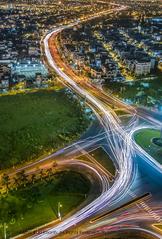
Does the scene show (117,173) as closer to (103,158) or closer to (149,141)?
(103,158)

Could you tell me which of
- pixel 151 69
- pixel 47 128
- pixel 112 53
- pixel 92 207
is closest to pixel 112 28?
pixel 112 53

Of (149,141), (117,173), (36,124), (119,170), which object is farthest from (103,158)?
(36,124)

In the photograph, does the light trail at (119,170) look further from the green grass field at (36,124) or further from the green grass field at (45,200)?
the green grass field at (36,124)

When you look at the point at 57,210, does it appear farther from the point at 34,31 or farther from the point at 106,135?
the point at 34,31

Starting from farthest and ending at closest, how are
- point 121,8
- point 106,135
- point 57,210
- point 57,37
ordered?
point 121,8, point 57,37, point 106,135, point 57,210

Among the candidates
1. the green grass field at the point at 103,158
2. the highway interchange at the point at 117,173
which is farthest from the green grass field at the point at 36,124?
the green grass field at the point at 103,158

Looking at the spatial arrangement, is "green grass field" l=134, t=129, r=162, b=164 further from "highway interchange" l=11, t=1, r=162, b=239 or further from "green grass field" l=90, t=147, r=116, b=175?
"green grass field" l=90, t=147, r=116, b=175
